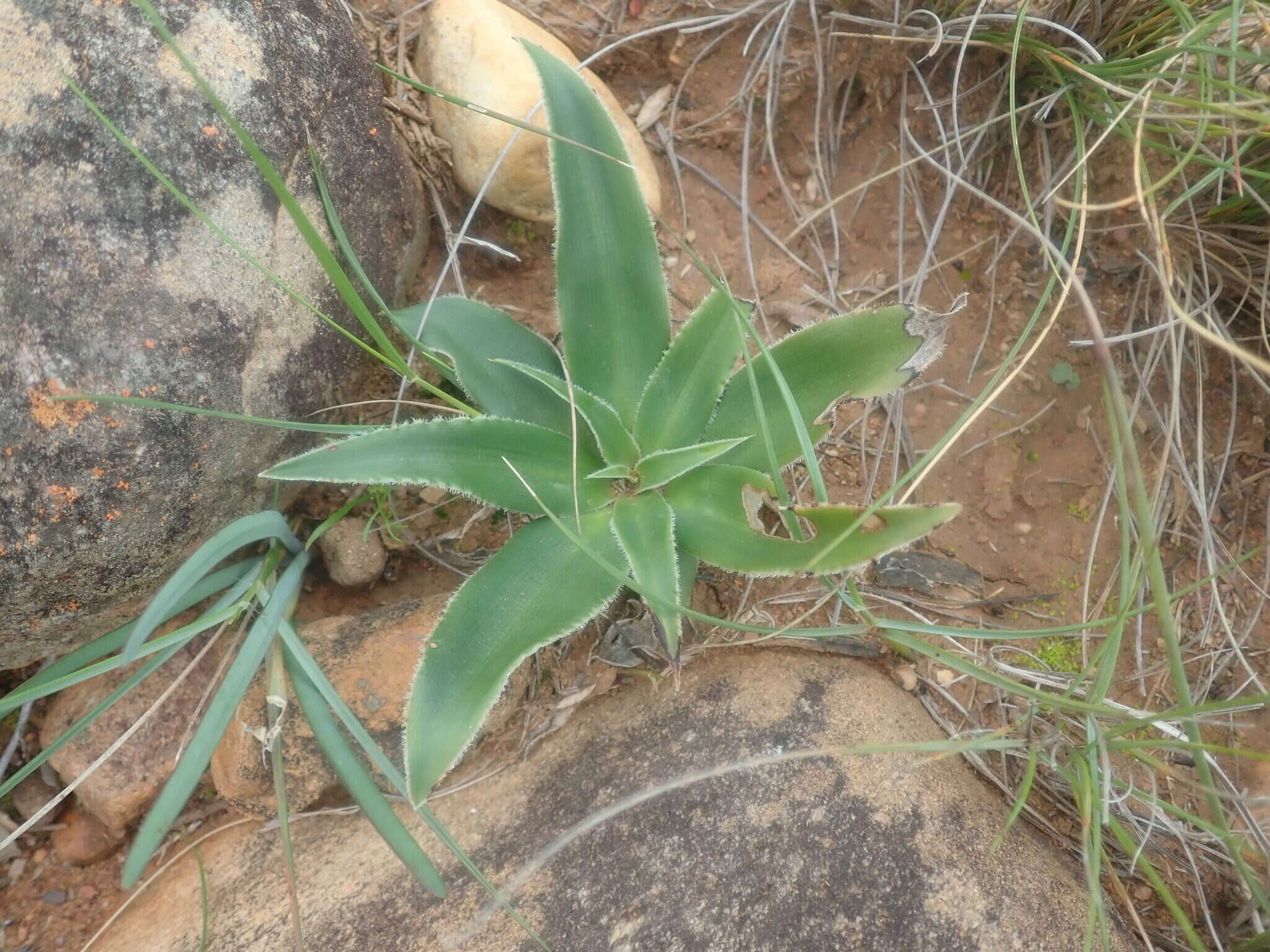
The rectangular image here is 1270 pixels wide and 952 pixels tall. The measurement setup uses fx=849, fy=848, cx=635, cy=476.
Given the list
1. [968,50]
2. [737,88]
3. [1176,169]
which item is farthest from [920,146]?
[1176,169]

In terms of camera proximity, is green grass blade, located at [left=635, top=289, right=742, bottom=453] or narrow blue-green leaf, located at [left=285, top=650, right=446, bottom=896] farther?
green grass blade, located at [left=635, top=289, right=742, bottom=453]

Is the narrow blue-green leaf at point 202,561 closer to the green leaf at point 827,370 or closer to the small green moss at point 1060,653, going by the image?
the green leaf at point 827,370

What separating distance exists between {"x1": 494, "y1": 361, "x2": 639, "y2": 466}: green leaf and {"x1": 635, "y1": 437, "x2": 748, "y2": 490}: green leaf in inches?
1.2

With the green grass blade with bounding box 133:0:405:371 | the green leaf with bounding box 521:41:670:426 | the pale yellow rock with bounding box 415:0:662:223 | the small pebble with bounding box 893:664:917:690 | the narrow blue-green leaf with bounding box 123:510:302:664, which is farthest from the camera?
the pale yellow rock with bounding box 415:0:662:223

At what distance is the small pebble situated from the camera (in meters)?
1.45

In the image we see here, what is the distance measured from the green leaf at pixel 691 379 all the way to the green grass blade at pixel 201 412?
16.9 inches

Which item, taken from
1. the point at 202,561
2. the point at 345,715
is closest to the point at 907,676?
the point at 345,715

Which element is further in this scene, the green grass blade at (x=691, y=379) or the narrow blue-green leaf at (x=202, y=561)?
the green grass blade at (x=691, y=379)

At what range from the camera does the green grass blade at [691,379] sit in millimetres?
1314

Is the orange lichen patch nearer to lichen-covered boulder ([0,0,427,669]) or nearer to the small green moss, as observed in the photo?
lichen-covered boulder ([0,0,427,669])

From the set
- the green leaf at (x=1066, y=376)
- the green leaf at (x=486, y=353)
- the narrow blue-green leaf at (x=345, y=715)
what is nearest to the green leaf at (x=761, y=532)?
the green leaf at (x=486, y=353)

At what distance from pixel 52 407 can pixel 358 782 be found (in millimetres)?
673

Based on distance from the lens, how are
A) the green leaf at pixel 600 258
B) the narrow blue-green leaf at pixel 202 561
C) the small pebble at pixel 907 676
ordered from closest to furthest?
the narrow blue-green leaf at pixel 202 561, the green leaf at pixel 600 258, the small pebble at pixel 907 676

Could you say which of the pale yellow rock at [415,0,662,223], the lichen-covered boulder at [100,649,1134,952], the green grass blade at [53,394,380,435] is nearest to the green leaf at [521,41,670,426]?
the pale yellow rock at [415,0,662,223]
